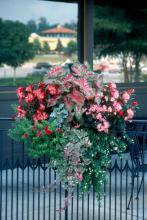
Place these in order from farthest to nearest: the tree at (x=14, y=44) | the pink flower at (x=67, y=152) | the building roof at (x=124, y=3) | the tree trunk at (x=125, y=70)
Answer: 1. the tree trunk at (x=125, y=70)
2. the building roof at (x=124, y=3)
3. the tree at (x=14, y=44)
4. the pink flower at (x=67, y=152)

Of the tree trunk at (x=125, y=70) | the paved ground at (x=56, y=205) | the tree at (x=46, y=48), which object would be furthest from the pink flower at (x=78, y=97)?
the tree trunk at (x=125, y=70)

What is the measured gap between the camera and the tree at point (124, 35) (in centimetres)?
1124

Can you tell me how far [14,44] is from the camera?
10.2 metres

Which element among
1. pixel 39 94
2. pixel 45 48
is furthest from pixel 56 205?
pixel 45 48

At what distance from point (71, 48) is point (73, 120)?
503cm

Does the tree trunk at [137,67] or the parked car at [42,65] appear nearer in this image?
the parked car at [42,65]

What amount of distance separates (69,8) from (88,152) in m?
5.15

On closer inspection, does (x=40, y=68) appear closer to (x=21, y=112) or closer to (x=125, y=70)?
(x=125, y=70)

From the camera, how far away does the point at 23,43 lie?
10.3m

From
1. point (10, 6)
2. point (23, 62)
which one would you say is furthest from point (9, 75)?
point (10, 6)

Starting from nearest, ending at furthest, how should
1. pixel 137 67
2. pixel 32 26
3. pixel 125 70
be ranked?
pixel 32 26, pixel 125 70, pixel 137 67

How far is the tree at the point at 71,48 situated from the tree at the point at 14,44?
0.72 metres

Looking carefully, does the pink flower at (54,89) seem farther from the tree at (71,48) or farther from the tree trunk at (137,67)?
the tree trunk at (137,67)

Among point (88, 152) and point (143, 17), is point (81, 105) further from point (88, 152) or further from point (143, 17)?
point (143, 17)
